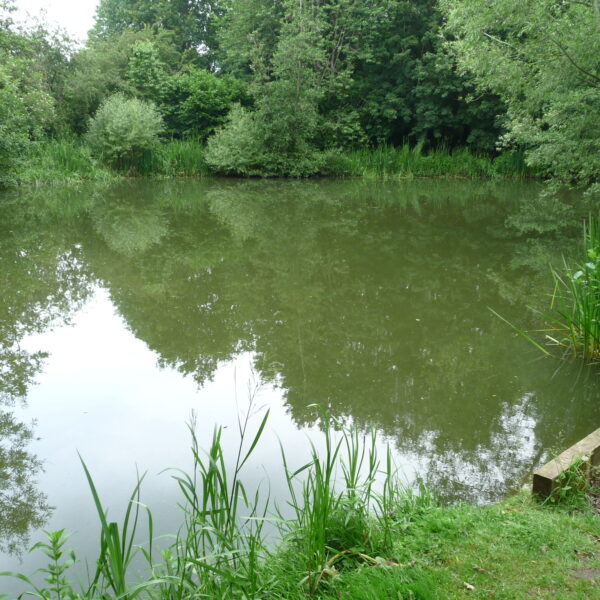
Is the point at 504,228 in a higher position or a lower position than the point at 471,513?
higher

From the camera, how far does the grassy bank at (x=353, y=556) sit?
1.88 meters

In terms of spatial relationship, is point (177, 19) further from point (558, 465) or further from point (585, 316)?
point (558, 465)

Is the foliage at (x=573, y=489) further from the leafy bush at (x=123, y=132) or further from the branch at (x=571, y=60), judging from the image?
the leafy bush at (x=123, y=132)

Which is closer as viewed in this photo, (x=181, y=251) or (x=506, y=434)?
(x=506, y=434)

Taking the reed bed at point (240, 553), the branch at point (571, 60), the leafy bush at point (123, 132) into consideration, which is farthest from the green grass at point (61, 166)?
the reed bed at point (240, 553)

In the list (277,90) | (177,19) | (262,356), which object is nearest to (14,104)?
Result: (277,90)

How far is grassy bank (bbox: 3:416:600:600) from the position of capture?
74.2 inches

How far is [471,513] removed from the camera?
2479 millimetres

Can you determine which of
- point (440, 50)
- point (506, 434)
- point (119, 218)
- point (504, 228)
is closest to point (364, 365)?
point (506, 434)

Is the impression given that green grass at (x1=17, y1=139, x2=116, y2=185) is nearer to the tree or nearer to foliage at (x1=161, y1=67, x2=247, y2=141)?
the tree

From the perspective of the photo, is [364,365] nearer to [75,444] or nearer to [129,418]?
[129,418]

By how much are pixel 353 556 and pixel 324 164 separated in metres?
19.6

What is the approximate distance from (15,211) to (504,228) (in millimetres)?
9901

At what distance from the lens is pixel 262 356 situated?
4.79 m
